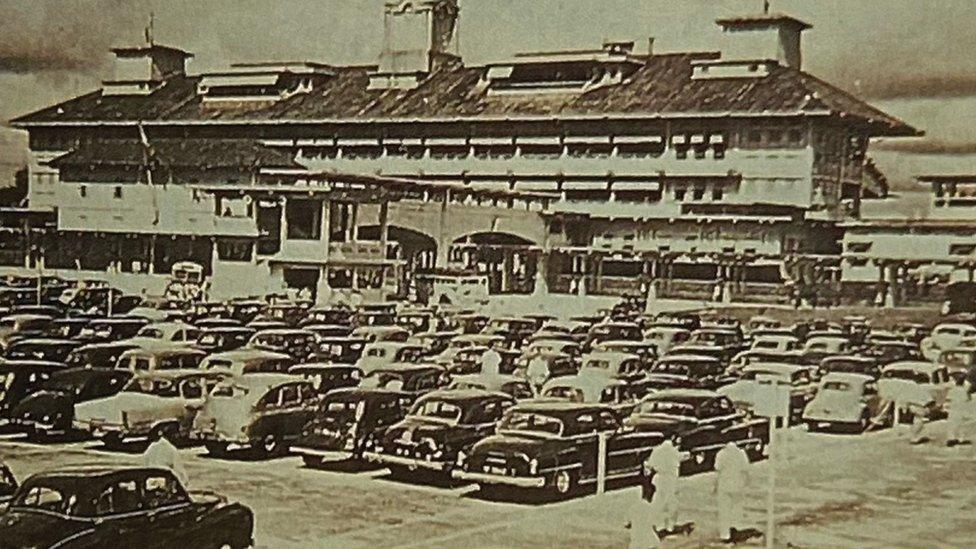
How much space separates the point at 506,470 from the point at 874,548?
785 millimetres

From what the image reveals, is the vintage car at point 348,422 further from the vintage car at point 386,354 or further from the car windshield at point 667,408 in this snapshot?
the car windshield at point 667,408

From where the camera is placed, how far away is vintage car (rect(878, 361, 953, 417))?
3055 mm

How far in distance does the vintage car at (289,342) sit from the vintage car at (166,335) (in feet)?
0.54

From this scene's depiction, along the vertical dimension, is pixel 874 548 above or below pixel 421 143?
below

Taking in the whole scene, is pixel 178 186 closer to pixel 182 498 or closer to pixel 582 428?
pixel 182 498

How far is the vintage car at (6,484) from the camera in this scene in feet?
11.8

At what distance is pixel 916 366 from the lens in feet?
10.1

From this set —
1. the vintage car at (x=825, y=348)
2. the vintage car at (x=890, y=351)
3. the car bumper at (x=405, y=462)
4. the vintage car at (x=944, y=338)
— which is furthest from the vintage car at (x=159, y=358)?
the vintage car at (x=944, y=338)

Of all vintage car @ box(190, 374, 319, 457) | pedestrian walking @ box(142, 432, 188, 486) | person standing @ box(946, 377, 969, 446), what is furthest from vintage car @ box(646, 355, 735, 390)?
pedestrian walking @ box(142, 432, 188, 486)

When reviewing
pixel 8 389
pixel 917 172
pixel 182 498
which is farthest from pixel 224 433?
pixel 917 172

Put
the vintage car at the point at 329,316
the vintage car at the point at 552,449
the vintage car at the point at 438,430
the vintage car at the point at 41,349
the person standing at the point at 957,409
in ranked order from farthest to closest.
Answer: the vintage car at the point at 41,349 < the vintage car at the point at 329,316 < the vintage car at the point at 438,430 < the vintage car at the point at 552,449 < the person standing at the point at 957,409

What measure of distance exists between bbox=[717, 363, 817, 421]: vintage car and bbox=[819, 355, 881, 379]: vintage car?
0.03m

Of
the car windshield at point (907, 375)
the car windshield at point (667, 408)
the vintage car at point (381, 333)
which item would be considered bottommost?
the car windshield at point (667, 408)

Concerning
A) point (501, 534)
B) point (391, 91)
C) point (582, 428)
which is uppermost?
point (391, 91)
